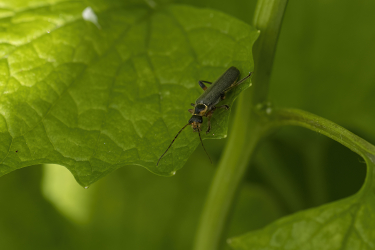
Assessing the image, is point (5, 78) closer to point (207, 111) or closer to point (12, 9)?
point (12, 9)

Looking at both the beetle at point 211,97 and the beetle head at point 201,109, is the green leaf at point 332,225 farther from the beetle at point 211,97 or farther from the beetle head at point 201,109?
the beetle head at point 201,109

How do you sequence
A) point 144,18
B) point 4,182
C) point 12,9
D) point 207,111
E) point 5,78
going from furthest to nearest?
point 4,182 → point 207,111 → point 144,18 → point 12,9 → point 5,78

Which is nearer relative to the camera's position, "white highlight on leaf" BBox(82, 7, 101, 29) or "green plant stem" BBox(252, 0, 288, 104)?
"green plant stem" BBox(252, 0, 288, 104)

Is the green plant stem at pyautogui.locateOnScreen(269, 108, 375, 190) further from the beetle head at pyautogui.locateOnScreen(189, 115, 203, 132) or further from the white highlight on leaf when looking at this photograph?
the white highlight on leaf

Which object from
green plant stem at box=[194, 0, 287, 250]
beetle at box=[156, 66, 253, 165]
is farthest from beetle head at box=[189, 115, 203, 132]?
green plant stem at box=[194, 0, 287, 250]

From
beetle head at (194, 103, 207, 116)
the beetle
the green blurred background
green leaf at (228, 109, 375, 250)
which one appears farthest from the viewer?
the green blurred background

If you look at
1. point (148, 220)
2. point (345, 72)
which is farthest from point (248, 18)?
point (148, 220)

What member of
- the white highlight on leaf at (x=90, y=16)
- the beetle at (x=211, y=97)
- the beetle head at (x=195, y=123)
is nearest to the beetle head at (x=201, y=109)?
the beetle at (x=211, y=97)
